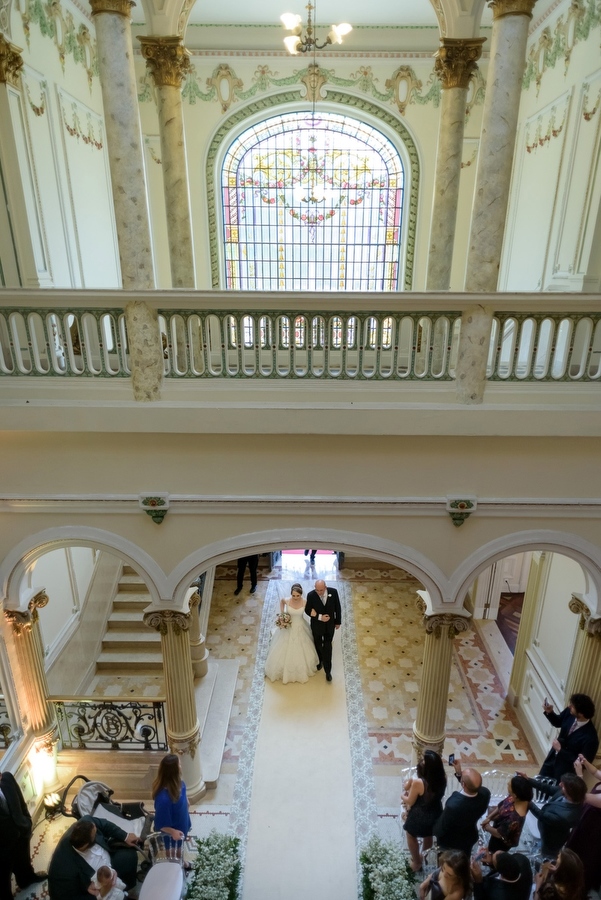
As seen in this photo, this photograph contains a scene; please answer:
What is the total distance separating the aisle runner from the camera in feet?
18.9

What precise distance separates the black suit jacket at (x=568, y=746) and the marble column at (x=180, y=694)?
3.79 m

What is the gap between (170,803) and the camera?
17.0ft

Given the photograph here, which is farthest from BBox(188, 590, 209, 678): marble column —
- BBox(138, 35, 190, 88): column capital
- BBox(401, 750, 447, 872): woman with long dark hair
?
BBox(138, 35, 190, 88): column capital

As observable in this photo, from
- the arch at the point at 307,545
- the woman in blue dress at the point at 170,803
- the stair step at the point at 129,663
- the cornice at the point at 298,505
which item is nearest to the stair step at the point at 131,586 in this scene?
the stair step at the point at 129,663

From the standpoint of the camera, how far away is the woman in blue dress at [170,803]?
16.7ft

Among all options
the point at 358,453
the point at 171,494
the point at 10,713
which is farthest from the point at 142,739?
the point at 358,453

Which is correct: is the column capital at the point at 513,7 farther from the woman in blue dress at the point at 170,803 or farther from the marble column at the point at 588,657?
the woman in blue dress at the point at 170,803

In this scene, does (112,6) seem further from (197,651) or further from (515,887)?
(197,651)

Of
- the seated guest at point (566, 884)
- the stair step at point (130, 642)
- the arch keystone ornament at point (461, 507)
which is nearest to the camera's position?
the seated guest at point (566, 884)

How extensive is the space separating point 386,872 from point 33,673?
417 centimetres

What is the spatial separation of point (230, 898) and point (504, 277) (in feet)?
30.2

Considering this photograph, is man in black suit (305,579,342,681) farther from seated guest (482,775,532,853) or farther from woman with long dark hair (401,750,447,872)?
seated guest (482,775,532,853)

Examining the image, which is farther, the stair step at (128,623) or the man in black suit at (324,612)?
the stair step at (128,623)

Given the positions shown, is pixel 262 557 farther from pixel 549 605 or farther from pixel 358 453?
pixel 358 453
